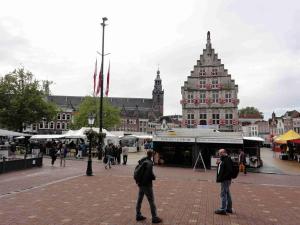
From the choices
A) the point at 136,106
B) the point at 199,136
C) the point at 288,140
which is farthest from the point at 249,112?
the point at 199,136

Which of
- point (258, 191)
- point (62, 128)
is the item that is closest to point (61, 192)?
point (258, 191)

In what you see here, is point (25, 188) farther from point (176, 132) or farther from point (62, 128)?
point (62, 128)

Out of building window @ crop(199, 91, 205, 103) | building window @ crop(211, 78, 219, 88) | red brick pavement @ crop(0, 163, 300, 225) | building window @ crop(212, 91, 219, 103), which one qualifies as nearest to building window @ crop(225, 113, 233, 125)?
building window @ crop(212, 91, 219, 103)

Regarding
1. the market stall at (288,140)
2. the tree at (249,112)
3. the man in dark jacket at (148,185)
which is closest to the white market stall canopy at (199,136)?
the market stall at (288,140)

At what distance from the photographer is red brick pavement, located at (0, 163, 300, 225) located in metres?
8.78

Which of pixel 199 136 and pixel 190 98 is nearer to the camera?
pixel 199 136

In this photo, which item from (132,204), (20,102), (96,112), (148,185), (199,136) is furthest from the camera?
(96,112)

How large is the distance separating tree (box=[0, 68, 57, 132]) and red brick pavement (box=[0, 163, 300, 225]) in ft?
117

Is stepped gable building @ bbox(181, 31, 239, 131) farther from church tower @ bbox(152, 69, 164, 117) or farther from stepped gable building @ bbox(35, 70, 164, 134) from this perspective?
church tower @ bbox(152, 69, 164, 117)

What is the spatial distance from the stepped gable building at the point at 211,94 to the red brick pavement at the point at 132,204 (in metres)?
37.3

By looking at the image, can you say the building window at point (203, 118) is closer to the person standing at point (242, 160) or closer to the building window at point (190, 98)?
the building window at point (190, 98)

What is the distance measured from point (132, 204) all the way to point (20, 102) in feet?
136

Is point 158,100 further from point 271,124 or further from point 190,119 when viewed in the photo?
point 190,119

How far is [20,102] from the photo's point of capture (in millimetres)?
47812
